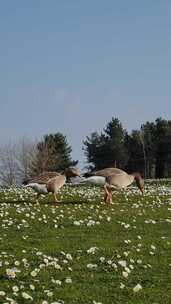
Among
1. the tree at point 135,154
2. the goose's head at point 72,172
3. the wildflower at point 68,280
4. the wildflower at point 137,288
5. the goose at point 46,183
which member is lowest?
the wildflower at point 137,288

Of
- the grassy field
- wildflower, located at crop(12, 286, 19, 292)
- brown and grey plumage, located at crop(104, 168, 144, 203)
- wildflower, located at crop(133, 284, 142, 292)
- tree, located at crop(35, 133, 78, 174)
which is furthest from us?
tree, located at crop(35, 133, 78, 174)

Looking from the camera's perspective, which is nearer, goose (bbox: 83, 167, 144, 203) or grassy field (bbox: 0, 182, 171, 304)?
grassy field (bbox: 0, 182, 171, 304)

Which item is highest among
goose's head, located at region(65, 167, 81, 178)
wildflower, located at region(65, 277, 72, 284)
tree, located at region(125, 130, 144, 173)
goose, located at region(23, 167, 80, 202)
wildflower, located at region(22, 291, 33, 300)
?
tree, located at region(125, 130, 144, 173)

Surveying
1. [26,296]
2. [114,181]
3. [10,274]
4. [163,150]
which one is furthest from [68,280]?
[163,150]

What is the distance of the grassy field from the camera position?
10047 millimetres

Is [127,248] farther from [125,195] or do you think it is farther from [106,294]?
[125,195]

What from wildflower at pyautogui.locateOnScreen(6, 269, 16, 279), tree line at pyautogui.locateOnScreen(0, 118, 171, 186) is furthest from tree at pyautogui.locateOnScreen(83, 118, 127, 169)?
wildflower at pyautogui.locateOnScreen(6, 269, 16, 279)

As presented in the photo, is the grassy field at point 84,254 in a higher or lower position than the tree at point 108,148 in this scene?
lower

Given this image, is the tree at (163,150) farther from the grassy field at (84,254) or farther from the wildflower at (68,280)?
the wildflower at (68,280)

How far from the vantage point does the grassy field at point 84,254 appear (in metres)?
10.0

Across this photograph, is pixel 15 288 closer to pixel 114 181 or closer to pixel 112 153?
pixel 114 181

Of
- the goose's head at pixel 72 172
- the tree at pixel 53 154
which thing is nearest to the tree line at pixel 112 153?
the tree at pixel 53 154

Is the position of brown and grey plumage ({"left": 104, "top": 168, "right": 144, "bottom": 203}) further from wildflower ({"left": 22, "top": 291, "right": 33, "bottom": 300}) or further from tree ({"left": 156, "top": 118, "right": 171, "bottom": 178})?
tree ({"left": 156, "top": 118, "right": 171, "bottom": 178})

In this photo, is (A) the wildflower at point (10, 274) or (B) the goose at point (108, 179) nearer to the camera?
(A) the wildflower at point (10, 274)
